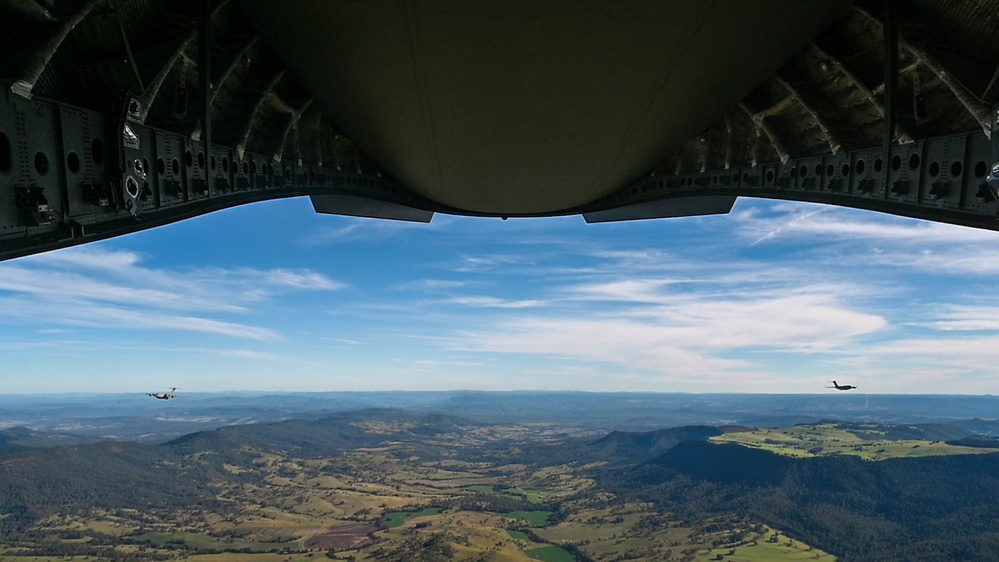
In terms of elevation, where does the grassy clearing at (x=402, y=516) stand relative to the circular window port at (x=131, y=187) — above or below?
below

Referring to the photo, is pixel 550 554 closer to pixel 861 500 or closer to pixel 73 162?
pixel 861 500

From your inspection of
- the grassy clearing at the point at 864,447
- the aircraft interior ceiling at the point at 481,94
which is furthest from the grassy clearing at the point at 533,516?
the aircraft interior ceiling at the point at 481,94

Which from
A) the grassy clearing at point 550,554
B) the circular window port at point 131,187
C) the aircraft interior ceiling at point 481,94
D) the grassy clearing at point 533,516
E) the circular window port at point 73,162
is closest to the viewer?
the aircraft interior ceiling at point 481,94

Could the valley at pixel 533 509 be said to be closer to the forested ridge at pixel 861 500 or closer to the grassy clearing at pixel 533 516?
the forested ridge at pixel 861 500

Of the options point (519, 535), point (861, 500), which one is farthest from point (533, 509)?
point (861, 500)

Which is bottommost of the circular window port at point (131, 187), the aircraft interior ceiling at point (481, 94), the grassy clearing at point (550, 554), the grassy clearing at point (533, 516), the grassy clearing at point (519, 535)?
the grassy clearing at point (533, 516)

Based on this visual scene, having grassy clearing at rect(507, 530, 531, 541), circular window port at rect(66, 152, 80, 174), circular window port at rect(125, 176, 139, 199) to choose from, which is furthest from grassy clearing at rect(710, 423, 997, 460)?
circular window port at rect(66, 152, 80, 174)

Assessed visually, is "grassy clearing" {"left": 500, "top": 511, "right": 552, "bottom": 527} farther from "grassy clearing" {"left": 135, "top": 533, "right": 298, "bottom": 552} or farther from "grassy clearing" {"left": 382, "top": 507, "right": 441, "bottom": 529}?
"grassy clearing" {"left": 135, "top": 533, "right": 298, "bottom": 552}
